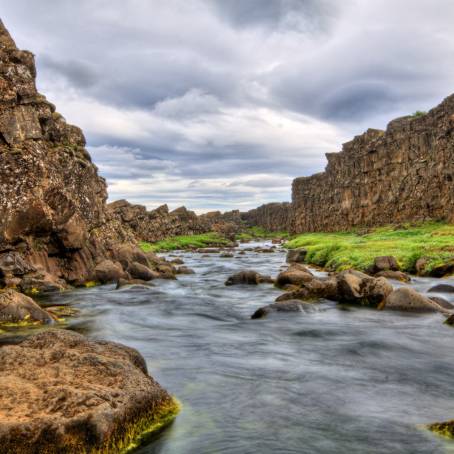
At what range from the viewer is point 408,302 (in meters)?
18.0

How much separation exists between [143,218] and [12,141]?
272 feet

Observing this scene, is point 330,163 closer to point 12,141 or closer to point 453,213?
point 453,213

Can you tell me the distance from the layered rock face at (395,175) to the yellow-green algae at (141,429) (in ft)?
223

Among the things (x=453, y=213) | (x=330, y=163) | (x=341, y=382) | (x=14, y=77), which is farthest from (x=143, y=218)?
(x=341, y=382)

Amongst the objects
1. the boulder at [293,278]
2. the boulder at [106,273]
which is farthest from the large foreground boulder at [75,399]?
the boulder at [106,273]

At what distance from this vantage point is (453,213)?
6588 centimetres

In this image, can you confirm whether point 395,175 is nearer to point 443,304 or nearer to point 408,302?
point 443,304

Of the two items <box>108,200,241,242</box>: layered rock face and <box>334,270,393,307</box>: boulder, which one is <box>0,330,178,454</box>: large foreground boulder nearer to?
<box>334,270,393,307</box>: boulder

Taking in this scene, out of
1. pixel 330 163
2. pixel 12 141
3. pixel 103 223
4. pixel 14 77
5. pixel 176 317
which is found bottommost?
pixel 176 317

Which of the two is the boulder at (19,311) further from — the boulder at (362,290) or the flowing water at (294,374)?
the boulder at (362,290)

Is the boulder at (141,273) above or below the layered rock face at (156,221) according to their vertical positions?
below

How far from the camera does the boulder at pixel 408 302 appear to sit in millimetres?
17672

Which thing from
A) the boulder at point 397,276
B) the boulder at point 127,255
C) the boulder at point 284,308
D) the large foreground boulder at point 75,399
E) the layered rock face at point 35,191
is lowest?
the boulder at point 284,308

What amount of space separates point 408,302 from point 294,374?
939cm
